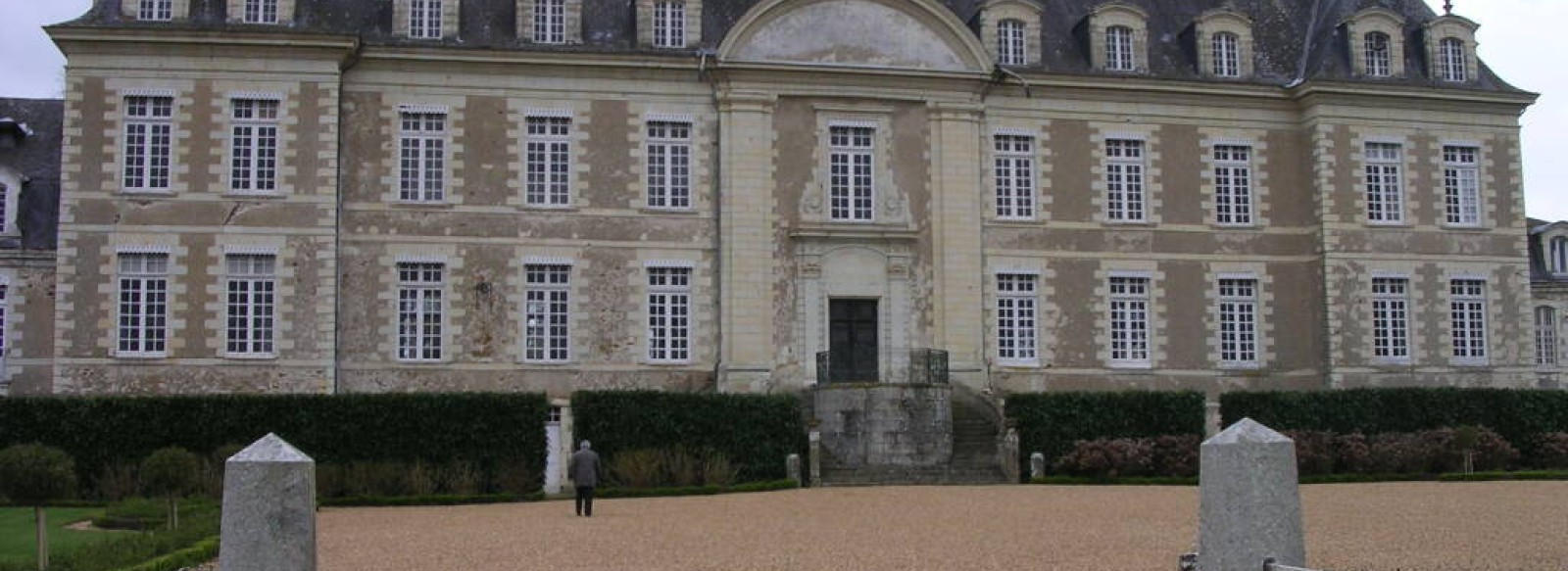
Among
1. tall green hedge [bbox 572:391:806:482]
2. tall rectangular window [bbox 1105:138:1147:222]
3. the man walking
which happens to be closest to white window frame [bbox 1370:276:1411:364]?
tall rectangular window [bbox 1105:138:1147:222]

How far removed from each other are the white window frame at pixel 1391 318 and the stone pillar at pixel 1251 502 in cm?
2412

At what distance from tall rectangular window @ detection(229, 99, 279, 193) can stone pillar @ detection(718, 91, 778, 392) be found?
7.52m

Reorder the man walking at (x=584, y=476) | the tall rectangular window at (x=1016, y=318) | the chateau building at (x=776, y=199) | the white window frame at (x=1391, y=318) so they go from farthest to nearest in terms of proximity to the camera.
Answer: the white window frame at (x=1391, y=318) < the tall rectangular window at (x=1016, y=318) < the chateau building at (x=776, y=199) < the man walking at (x=584, y=476)

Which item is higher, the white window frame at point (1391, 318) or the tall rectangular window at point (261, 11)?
the tall rectangular window at point (261, 11)

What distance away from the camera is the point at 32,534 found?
16.9 meters

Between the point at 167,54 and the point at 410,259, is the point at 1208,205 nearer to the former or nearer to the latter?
the point at 410,259

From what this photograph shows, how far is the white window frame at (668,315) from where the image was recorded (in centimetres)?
2892

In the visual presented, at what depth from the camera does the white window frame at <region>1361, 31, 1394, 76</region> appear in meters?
31.8

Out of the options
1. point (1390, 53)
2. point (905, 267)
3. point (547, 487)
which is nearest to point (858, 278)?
point (905, 267)

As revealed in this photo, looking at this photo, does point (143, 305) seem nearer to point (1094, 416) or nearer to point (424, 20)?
point (424, 20)

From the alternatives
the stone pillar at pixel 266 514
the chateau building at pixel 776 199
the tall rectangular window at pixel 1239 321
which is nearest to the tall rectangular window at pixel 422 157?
the chateau building at pixel 776 199

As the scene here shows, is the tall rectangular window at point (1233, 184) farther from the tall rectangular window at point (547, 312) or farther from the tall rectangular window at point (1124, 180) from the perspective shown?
the tall rectangular window at point (547, 312)

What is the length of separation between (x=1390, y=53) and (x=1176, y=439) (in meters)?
10.6

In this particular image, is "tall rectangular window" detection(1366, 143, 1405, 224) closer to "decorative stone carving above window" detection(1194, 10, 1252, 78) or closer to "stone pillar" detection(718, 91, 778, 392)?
"decorative stone carving above window" detection(1194, 10, 1252, 78)
